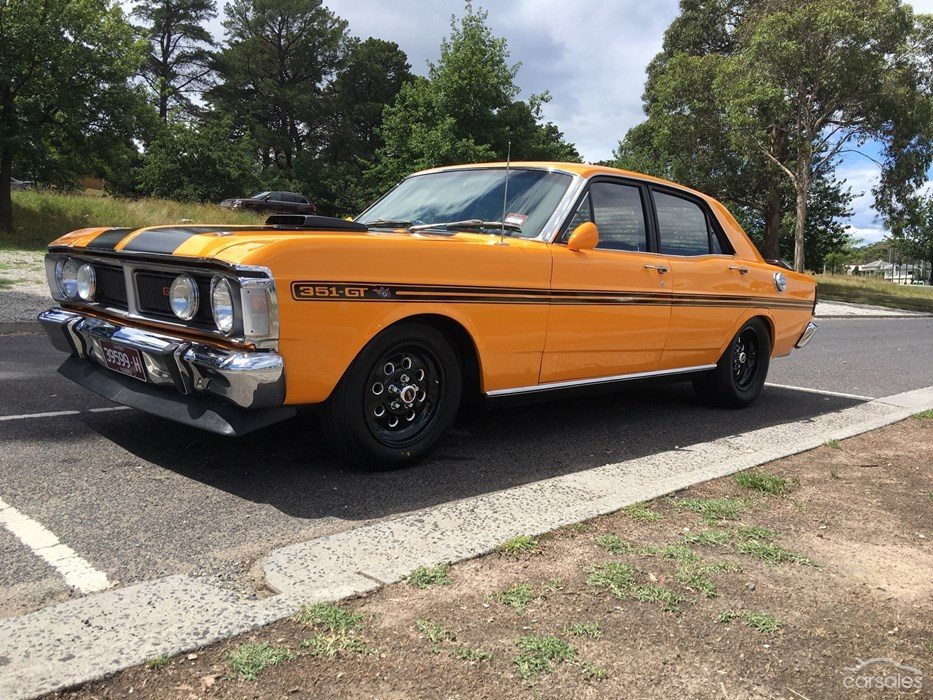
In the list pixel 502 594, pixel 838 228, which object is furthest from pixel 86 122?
pixel 838 228

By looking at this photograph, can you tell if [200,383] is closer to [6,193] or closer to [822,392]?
[822,392]

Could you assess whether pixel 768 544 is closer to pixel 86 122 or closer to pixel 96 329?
pixel 96 329

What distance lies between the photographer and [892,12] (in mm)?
25000

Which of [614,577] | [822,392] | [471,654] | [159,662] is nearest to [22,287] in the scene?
[822,392]

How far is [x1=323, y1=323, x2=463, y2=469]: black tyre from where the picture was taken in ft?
11.4

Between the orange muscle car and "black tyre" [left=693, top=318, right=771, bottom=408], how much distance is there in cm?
40

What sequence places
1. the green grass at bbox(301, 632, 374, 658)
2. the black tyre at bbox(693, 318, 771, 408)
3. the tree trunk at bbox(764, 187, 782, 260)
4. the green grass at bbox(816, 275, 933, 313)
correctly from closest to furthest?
the green grass at bbox(301, 632, 374, 658) < the black tyre at bbox(693, 318, 771, 408) < the green grass at bbox(816, 275, 933, 313) < the tree trunk at bbox(764, 187, 782, 260)

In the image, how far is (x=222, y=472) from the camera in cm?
362

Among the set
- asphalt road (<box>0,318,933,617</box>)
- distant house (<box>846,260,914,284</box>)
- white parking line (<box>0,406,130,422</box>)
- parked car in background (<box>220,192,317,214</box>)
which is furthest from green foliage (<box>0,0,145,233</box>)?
distant house (<box>846,260,914,284</box>)

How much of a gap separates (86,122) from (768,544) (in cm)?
2129

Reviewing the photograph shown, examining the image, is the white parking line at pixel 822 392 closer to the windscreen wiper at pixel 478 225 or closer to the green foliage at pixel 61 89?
the windscreen wiper at pixel 478 225

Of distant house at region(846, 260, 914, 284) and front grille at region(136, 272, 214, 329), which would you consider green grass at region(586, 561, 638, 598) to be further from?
distant house at region(846, 260, 914, 284)

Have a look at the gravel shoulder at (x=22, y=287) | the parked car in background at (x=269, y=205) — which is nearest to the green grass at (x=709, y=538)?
the gravel shoulder at (x=22, y=287)

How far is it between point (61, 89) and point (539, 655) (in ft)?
69.5
